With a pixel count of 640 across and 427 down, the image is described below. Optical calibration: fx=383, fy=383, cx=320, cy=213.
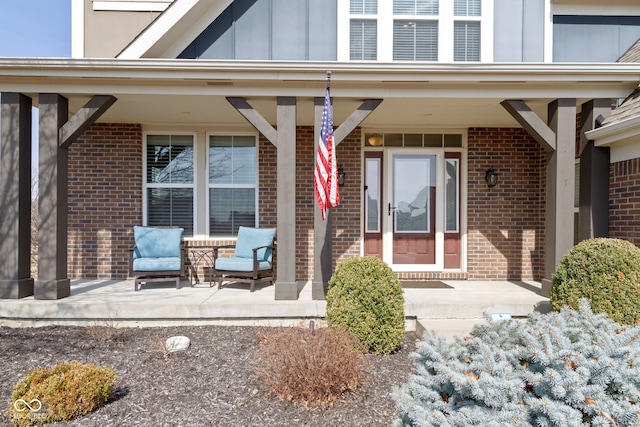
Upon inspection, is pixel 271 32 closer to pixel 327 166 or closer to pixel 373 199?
pixel 327 166

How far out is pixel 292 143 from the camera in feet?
16.4

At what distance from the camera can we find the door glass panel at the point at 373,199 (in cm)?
691

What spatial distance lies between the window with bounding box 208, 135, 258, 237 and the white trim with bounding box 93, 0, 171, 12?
2.51m

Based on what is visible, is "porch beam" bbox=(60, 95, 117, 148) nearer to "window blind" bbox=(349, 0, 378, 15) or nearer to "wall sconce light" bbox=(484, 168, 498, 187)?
"window blind" bbox=(349, 0, 378, 15)

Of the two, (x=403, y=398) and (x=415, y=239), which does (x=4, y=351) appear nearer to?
(x=403, y=398)

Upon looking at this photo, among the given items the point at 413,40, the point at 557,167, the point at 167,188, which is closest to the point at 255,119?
the point at 167,188

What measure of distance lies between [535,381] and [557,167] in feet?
13.9

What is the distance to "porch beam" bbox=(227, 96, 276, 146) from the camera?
197 inches

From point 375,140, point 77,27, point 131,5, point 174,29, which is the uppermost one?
point 131,5

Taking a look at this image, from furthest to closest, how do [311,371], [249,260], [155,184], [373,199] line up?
[373,199], [155,184], [249,260], [311,371]

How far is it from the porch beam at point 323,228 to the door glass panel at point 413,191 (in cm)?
205

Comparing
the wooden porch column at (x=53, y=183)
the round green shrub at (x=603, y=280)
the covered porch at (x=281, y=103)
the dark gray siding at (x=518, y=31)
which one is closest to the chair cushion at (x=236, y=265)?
the covered porch at (x=281, y=103)

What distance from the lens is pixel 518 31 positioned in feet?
20.0

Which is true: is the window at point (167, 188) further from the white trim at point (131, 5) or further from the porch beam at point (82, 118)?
the white trim at point (131, 5)
